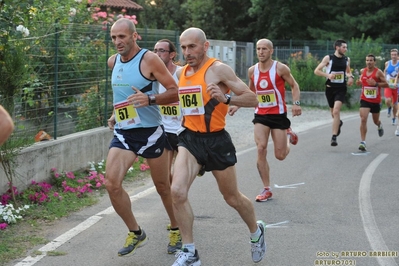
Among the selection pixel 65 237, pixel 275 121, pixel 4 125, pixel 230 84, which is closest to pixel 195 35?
pixel 230 84

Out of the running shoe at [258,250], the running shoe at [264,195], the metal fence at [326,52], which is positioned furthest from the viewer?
the metal fence at [326,52]

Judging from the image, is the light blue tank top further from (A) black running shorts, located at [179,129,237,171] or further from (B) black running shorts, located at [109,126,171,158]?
(A) black running shorts, located at [179,129,237,171]

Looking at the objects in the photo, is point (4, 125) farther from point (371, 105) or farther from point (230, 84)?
point (371, 105)

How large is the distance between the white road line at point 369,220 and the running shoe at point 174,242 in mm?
1806

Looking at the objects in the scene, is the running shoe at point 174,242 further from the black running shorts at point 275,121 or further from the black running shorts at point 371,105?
the black running shorts at point 371,105

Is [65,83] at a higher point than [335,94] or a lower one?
higher

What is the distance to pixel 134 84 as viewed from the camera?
665 cm

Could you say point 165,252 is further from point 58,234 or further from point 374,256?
point 374,256

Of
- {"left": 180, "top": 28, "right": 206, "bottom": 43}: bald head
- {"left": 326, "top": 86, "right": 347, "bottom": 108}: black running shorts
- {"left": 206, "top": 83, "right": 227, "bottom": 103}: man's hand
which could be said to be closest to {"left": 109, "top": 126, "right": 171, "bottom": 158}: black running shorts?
{"left": 206, "top": 83, "right": 227, "bottom": 103}: man's hand

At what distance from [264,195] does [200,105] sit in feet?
10.5

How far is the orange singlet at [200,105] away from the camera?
636 cm

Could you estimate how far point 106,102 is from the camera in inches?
491

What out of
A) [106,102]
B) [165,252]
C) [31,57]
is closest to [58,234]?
[165,252]

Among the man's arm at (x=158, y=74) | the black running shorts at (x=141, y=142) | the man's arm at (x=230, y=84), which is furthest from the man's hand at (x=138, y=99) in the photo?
the man's arm at (x=230, y=84)
